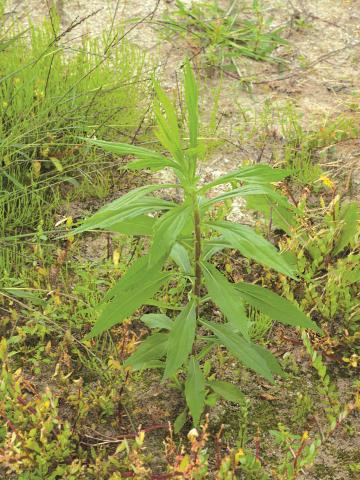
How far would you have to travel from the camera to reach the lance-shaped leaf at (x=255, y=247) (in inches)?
78.7

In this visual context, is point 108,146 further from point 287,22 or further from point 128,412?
point 287,22

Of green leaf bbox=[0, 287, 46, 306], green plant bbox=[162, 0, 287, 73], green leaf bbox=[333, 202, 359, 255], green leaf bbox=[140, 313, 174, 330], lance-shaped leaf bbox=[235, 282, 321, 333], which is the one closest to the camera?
lance-shaped leaf bbox=[235, 282, 321, 333]

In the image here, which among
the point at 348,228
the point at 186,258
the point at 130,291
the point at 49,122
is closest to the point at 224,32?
the point at 49,122

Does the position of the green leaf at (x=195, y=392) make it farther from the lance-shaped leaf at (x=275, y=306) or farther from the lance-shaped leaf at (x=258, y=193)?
the lance-shaped leaf at (x=258, y=193)

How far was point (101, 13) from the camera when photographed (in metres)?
5.04

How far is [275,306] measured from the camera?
2359mm

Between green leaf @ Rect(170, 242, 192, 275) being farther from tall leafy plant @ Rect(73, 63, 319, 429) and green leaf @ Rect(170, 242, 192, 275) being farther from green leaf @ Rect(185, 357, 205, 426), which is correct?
green leaf @ Rect(185, 357, 205, 426)

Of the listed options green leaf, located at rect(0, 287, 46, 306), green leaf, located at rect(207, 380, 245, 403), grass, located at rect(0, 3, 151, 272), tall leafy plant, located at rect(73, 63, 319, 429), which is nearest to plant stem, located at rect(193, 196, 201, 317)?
tall leafy plant, located at rect(73, 63, 319, 429)

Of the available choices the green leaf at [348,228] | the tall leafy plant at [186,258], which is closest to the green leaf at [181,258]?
the tall leafy plant at [186,258]

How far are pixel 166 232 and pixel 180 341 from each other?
18.7 inches

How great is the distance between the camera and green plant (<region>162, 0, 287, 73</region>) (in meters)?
4.75

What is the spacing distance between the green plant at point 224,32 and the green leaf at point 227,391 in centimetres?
273

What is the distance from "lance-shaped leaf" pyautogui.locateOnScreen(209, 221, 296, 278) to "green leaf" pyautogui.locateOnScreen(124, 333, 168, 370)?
0.59 meters

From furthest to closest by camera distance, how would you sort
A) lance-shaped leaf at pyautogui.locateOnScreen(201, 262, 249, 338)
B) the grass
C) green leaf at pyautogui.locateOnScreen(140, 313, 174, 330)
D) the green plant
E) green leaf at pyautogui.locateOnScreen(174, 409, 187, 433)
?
the green plant < the grass < green leaf at pyautogui.locateOnScreen(140, 313, 174, 330) < green leaf at pyautogui.locateOnScreen(174, 409, 187, 433) < lance-shaped leaf at pyautogui.locateOnScreen(201, 262, 249, 338)
